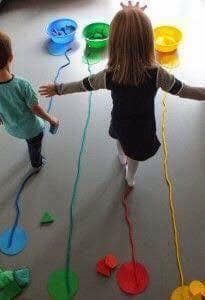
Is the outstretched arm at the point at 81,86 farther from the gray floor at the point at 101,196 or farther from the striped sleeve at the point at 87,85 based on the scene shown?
the gray floor at the point at 101,196

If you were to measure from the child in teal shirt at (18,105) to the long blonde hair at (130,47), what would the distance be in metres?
0.34

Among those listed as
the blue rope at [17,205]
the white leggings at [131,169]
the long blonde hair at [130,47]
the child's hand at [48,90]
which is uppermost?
the long blonde hair at [130,47]

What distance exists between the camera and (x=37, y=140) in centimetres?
166

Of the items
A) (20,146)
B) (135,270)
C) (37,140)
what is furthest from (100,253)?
(20,146)

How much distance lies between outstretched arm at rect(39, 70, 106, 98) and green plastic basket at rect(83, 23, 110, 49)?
1081mm

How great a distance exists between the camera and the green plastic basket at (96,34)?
2404 mm

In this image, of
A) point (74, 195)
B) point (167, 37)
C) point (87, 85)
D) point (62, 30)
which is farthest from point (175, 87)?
point (62, 30)

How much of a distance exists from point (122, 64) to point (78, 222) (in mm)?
712

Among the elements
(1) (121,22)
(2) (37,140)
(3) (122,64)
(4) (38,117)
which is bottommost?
(2) (37,140)

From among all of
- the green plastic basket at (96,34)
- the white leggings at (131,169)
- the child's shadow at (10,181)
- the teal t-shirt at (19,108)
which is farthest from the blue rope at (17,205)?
the green plastic basket at (96,34)

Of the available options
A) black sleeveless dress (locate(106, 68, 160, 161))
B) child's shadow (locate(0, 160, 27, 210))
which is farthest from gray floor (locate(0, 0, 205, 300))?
black sleeveless dress (locate(106, 68, 160, 161))

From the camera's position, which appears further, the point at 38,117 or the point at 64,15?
the point at 64,15

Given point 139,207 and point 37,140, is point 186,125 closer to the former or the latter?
point 139,207

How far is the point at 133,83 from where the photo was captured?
123 cm
